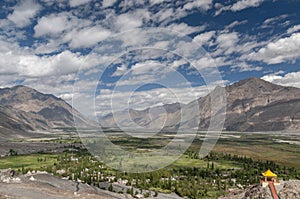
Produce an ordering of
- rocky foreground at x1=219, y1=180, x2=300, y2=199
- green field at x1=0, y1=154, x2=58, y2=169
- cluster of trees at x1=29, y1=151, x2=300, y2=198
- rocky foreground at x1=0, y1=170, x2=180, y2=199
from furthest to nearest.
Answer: green field at x1=0, y1=154, x2=58, y2=169 → cluster of trees at x1=29, y1=151, x2=300, y2=198 → rocky foreground at x1=0, y1=170, x2=180, y2=199 → rocky foreground at x1=219, y1=180, x2=300, y2=199

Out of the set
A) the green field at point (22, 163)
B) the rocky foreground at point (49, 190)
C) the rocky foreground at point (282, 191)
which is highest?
the rocky foreground at point (282, 191)

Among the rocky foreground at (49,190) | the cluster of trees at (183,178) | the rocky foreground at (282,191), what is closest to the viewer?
the rocky foreground at (282,191)

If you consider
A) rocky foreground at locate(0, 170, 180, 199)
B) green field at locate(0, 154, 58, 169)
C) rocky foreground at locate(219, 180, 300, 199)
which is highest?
rocky foreground at locate(219, 180, 300, 199)

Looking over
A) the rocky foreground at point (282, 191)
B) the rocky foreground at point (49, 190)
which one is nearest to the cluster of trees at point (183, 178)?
the rocky foreground at point (49, 190)

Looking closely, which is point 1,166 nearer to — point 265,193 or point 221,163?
point 221,163

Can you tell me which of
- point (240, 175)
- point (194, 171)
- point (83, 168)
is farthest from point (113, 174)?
point (240, 175)

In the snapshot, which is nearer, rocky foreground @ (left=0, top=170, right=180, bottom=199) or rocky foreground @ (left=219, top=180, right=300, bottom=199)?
rocky foreground @ (left=219, top=180, right=300, bottom=199)

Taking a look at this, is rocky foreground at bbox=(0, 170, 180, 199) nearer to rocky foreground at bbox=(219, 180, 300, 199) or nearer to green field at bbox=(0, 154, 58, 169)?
rocky foreground at bbox=(219, 180, 300, 199)

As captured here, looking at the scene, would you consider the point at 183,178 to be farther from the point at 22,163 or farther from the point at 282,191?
the point at 22,163

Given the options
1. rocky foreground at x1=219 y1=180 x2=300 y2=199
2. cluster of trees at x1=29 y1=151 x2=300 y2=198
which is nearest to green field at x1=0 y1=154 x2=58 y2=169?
cluster of trees at x1=29 y1=151 x2=300 y2=198

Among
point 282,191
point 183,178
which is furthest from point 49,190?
point 282,191

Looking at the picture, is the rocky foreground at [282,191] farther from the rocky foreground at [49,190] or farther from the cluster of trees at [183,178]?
the rocky foreground at [49,190]

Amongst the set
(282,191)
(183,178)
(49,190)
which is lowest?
(183,178)
